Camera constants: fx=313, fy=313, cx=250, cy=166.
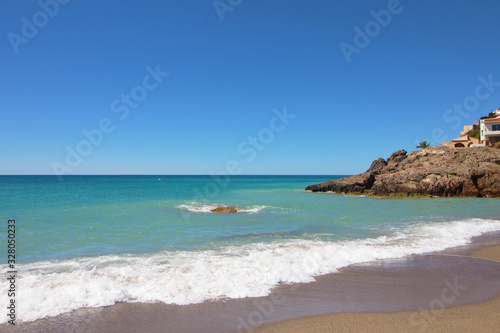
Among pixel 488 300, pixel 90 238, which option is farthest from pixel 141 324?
pixel 90 238

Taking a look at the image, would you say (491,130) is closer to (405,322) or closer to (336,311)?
(405,322)

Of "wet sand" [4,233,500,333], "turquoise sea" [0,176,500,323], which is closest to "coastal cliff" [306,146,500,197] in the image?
"turquoise sea" [0,176,500,323]

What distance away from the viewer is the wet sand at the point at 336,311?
5578 millimetres

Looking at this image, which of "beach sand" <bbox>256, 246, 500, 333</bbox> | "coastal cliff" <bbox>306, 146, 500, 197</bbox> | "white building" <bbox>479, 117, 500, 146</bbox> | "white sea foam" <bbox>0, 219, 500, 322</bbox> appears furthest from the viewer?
"white building" <bbox>479, 117, 500, 146</bbox>

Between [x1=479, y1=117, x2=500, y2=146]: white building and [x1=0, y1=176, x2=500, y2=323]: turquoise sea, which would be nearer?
[x1=0, y1=176, x2=500, y2=323]: turquoise sea

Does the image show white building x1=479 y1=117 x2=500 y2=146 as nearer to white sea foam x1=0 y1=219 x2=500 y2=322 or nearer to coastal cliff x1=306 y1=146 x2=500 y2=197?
coastal cliff x1=306 y1=146 x2=500 y2=197

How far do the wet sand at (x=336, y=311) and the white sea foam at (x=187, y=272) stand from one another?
426 mm

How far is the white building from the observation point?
5625cm

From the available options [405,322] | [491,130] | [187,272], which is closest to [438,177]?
[491,130]

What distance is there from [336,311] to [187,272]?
4151 mm

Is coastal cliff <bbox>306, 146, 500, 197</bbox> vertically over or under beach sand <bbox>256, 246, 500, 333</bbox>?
over

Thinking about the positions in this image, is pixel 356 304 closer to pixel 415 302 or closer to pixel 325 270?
pixel 415 302

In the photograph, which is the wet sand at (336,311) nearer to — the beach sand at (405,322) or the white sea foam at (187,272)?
the beach sand at (405,322)

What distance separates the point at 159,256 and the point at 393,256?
25.9 ft
